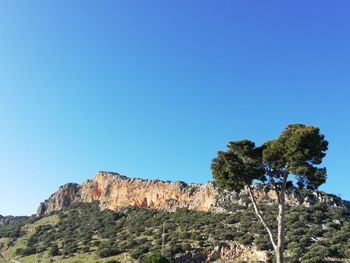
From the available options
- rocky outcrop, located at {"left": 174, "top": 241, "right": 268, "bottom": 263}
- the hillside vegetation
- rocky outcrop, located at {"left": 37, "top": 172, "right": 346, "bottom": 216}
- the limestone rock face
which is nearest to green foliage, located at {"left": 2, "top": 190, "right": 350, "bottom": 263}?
the hillside vegetation

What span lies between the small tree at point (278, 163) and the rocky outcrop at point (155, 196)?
157ft

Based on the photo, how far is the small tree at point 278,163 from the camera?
97.9ft

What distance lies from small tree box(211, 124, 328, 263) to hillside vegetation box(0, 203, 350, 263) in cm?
2738

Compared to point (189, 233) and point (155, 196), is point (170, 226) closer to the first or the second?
point (189, 233)

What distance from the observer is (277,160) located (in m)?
31.2

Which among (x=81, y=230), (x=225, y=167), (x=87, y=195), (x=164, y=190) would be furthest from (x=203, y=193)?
(x=225, y=167)

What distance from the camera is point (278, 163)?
31.1m

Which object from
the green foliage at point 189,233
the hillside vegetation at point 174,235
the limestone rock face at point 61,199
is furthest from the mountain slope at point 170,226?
the limestone rock face at point 61,199

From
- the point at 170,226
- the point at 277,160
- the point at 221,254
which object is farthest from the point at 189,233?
the point at 277,160

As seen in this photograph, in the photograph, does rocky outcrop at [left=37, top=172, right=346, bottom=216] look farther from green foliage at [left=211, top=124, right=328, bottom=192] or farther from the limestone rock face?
green foliage at [left=211, top=124, right=328, bottom=192]

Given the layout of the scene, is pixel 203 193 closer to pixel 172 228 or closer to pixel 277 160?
pixel 172 228

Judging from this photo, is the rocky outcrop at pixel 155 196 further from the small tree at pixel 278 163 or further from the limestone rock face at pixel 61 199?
the small tree at pixel 278 163

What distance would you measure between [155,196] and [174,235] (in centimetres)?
3371

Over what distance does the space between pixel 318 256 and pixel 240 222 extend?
80.6 feet
